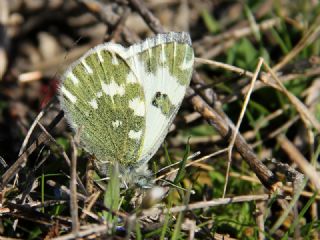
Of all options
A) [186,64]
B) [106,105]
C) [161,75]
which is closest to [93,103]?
[106,105]

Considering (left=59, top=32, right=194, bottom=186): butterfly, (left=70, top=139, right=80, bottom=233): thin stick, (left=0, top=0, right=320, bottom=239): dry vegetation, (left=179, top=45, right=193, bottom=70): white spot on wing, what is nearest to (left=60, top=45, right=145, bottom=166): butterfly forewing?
(left=59, top=32, right=194, bottom=186): butterfly

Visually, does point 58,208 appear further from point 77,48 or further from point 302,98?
point 77,48

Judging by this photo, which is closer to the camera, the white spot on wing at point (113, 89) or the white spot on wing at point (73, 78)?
the white spot on wing at point (73, 78)

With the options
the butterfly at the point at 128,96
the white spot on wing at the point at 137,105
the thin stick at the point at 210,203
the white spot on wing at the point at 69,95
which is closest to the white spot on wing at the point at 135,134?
the butterfly at the point at 128,96

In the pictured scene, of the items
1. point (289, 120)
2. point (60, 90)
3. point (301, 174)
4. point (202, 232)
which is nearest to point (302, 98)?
point (289, 120)

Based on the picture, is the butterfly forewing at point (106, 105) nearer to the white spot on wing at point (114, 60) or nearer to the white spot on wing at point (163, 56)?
the white spot on wing at point (114, 60)

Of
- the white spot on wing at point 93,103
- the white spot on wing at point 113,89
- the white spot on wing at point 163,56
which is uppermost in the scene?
the white spot on wing at point 163,56
